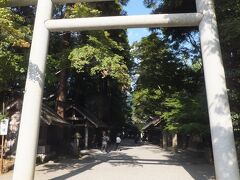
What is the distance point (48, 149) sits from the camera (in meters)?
24.0

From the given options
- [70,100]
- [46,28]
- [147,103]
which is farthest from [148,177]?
[147,103]

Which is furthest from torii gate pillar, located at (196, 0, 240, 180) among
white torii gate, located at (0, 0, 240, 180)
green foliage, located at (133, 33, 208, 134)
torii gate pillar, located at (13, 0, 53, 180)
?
green foliage, located at (133, 33, 208, 134)

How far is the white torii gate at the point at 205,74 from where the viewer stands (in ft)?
34.6

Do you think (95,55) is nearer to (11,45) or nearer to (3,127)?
(11,45)

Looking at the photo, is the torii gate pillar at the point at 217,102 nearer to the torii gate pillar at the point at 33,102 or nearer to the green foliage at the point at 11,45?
the torii gate pillar at the point at 33,102

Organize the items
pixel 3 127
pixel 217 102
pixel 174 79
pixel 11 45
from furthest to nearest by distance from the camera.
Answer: pixel 174 79
pixel 11 45
pixel 3 127
pixel 217 102

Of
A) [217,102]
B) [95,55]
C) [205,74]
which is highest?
[95,55]

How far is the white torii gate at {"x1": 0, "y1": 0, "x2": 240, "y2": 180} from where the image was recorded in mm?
10531

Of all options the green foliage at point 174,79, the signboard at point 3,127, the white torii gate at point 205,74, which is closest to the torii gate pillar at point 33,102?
the white torii gate at point 205,74

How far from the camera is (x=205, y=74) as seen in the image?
11.5 m

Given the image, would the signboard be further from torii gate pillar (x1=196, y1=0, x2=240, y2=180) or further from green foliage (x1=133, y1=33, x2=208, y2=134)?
green foliage (x1=133, y1=33, x2=208, y2=134)

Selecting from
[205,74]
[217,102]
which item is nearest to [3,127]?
[205,74]

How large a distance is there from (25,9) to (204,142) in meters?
15.7

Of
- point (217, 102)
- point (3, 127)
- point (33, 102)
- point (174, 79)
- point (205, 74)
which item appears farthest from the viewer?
point (174, 79)
